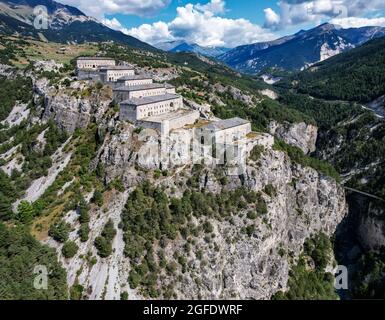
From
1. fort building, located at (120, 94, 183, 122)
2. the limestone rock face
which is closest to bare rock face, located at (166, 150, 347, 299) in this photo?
the limestone rock face

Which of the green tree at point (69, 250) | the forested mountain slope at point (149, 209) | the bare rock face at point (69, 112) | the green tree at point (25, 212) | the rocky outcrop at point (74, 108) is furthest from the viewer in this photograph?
the bare rock face at point (69, 112)

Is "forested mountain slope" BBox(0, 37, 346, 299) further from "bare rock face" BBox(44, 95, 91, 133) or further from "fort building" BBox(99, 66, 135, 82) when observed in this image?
"fort building" BBox(99, 66, 135, 82)

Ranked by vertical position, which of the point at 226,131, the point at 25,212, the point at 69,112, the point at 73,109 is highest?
the point at 73,109

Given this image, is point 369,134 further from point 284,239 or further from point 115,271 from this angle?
A: point 115,271

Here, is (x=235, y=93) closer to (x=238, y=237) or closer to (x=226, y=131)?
(x=226, y=131)

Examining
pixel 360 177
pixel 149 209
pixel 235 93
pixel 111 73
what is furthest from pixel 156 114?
pixel 235 93

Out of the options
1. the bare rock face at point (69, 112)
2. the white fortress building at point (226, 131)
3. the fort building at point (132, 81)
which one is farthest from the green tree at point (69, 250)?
the fort building at point (132, 81)

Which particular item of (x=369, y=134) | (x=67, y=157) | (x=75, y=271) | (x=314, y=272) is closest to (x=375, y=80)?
(x=369, y=134)

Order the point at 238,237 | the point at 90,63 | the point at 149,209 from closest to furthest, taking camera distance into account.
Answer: the point at 149,209, the point at 238,237, the point at 90,63

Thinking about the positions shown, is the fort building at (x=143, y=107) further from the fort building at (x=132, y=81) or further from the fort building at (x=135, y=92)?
the fort building at (x=132, y=81)

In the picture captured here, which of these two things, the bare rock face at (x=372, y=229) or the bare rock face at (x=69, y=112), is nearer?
the bare rock face at (x=372, y=229)
